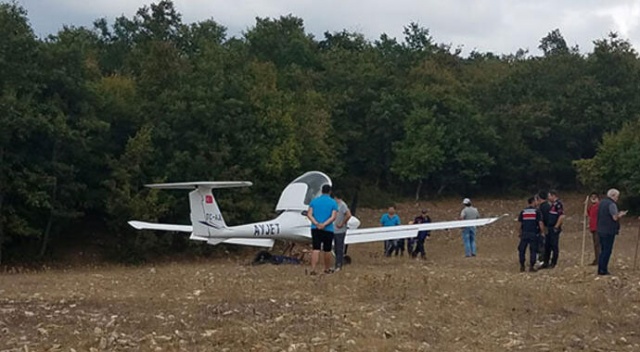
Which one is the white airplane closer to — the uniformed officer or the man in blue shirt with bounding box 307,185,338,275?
the uniformed officer

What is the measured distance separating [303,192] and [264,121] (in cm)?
1944

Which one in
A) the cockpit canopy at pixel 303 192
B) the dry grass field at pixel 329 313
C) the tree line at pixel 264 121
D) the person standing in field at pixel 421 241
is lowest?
the dry grass field at pixel 329 313

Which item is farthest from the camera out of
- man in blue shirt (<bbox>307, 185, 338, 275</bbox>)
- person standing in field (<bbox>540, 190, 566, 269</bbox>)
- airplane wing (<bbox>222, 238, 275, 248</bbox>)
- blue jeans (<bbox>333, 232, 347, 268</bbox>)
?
airplane wing (<bbox>222, 238, 275, 248</bbox>)

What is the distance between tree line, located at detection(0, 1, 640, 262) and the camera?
38906 millimetres

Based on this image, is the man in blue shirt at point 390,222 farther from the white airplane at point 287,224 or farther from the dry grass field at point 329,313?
the dry grass field at point 329,313

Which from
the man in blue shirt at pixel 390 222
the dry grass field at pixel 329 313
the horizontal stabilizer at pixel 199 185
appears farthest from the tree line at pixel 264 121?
the dry grass field at pixel 329 313

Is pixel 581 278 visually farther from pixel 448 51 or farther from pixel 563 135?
pixel 448 51

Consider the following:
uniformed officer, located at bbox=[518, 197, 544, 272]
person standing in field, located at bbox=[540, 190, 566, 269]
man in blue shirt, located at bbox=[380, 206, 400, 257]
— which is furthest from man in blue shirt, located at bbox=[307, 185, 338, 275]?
man in blue shirt, located at bbox=[380, 206, 400, 257]

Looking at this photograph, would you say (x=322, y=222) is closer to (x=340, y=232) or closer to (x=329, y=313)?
(x=340, y=232)

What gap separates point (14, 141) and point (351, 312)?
28851 mm

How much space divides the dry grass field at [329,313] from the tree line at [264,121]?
21.1 meters

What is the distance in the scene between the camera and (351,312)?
1252cm

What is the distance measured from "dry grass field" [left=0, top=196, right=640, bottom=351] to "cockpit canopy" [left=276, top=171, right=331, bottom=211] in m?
7.82

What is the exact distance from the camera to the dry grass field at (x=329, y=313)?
418 inches
